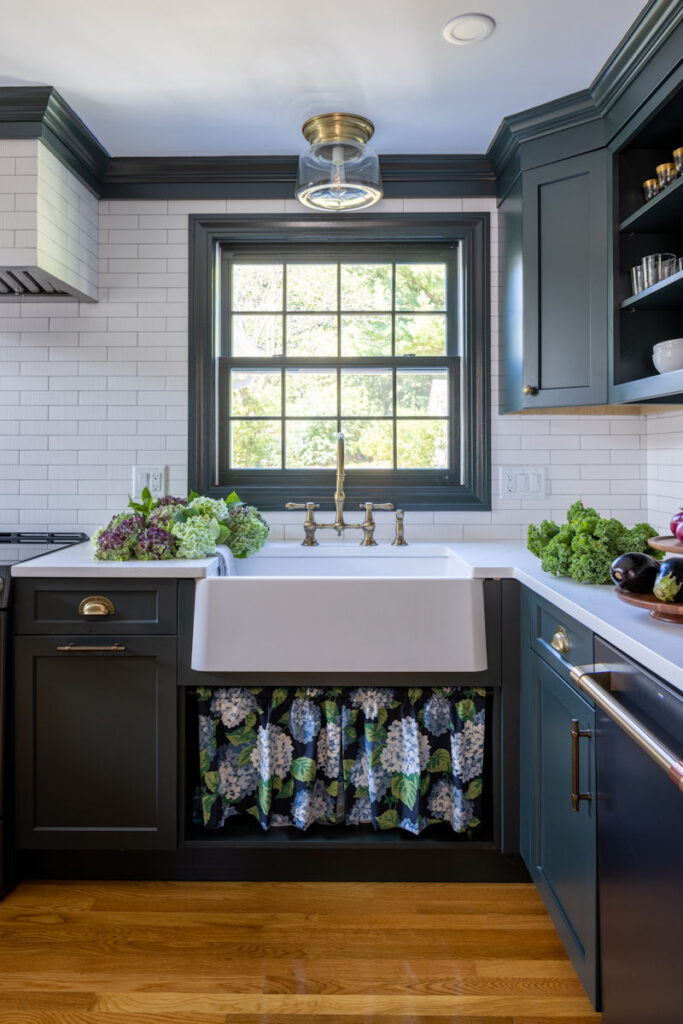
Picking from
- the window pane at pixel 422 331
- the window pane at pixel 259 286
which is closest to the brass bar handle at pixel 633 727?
the window pane at pixel 422 331

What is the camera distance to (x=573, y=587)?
1.77 metres

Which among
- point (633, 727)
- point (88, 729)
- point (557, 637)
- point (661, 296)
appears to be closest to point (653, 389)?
point (661, 296)

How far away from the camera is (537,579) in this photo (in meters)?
1.90

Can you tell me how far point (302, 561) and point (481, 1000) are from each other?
1444mm

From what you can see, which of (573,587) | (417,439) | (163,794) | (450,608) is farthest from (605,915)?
(417,439)

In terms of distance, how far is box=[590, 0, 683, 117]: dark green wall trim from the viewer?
1.83 metres

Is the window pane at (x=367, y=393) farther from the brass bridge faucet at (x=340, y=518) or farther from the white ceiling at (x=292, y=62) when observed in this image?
the white ceiling at (x=292, y=62)

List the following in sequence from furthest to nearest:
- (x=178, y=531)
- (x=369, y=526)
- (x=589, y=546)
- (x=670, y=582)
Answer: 1. (x=369, y=526)
2. (x=178, y=531)
3. (x=589, y=546)
4. (x=670, y=582)

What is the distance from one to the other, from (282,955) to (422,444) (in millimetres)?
1805

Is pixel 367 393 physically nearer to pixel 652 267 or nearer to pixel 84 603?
pixel 652 267

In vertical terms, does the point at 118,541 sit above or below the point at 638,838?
above

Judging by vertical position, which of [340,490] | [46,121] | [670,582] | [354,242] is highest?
[46,121]

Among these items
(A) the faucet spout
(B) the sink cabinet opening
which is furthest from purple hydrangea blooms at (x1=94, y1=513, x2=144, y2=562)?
(A) the faucet spout

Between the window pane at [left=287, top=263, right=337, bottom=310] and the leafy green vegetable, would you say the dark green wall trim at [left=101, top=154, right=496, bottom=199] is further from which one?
the leafy green vegetable
